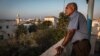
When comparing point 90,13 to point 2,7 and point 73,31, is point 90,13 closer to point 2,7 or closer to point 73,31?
point 73,31

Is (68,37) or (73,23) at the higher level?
(73,23)

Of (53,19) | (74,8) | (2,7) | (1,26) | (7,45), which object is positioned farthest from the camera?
(53,19)

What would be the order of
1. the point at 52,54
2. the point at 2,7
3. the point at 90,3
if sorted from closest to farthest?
1. the point at 52,54
2. the point at 90,3
3. the point at 2,7

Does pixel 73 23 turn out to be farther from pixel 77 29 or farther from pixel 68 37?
pixel 68 37

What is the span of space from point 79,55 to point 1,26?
1308 inches

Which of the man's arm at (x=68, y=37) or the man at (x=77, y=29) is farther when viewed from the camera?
the man at (x=77, y=29)

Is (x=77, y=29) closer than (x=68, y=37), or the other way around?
(x=68, y=37)

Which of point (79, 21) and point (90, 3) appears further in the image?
point (90, 3)

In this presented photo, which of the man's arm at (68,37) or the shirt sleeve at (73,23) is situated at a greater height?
the shirt sleeve at (73,23)

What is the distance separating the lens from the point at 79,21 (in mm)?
2305

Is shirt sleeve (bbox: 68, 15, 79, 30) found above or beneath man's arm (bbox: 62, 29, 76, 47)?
above

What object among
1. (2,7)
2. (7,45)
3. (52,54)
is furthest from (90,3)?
(2,7)

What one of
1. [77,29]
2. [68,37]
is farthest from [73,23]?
[68,37]

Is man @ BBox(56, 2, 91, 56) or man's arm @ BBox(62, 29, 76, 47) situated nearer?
man's arm @ BBox(62, 29, 76, 47)
